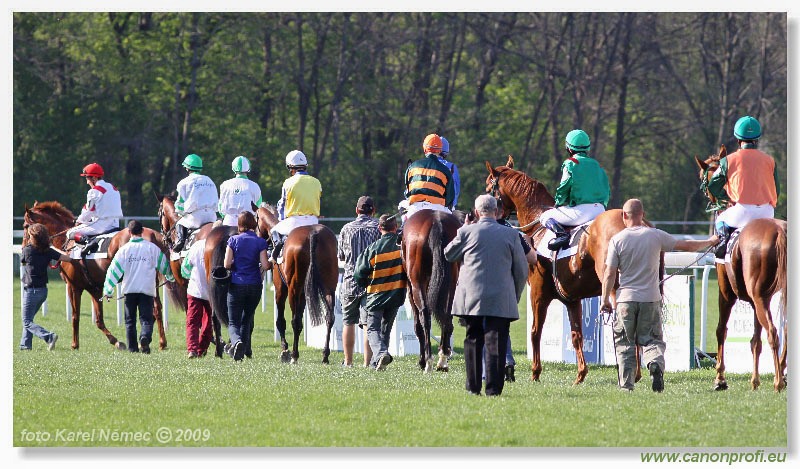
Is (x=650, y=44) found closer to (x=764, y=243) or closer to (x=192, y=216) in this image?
(x=192, y=216)

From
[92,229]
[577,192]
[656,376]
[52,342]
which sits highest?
[577,192]

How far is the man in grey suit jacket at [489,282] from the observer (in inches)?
382

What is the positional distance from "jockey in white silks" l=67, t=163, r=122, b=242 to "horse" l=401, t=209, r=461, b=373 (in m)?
5.71

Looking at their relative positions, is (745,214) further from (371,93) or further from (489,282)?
(371,93)

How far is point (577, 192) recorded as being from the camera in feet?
38.1

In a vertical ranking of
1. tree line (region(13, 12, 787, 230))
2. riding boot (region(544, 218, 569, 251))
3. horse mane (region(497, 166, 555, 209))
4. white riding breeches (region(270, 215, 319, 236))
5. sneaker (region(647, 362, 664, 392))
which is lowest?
sneaker (region(647, 362, 664, 392))

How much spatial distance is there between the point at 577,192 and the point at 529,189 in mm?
770

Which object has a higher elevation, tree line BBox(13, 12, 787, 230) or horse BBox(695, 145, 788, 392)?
tree line BBox(13, 12, 787, 230)

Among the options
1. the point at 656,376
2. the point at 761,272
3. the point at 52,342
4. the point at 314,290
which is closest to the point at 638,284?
the point at 656,376

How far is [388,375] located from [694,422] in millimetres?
3699

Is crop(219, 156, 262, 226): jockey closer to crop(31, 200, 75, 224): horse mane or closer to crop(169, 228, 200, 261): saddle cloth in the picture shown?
crop(169, 228, 200, 261): saddle cloth

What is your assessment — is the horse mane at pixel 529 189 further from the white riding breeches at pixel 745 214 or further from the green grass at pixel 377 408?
the white riding breeches at pixel 745 214

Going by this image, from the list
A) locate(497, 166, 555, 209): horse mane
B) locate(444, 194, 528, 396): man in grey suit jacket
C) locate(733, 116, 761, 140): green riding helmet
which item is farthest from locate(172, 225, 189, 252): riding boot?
locate(733, 116, 761, 140): green riding helmet

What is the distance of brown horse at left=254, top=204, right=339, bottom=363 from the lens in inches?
535
